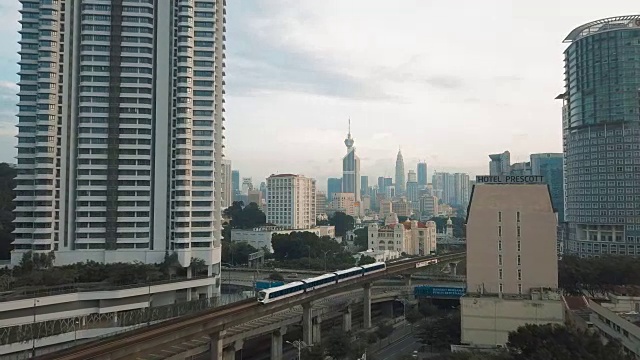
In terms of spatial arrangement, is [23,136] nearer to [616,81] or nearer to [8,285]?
[8,285]

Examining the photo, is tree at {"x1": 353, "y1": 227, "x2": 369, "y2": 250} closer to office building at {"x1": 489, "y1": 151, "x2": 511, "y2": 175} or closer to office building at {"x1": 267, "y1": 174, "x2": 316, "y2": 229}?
office building at {"x1": 267, "y1": 174, "x2": 316, "y2": 229}

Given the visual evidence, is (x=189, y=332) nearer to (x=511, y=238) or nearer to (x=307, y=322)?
(x=307, y=322)

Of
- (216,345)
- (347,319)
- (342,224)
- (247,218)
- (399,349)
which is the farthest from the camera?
(342,224)

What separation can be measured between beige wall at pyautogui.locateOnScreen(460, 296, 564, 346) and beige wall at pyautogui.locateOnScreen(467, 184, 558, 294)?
9.88ft

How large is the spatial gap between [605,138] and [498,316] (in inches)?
2216

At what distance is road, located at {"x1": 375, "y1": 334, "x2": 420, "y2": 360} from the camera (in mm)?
43062

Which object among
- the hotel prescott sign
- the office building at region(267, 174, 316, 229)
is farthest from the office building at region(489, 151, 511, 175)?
the hotel prescott sign

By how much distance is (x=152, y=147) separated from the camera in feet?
189

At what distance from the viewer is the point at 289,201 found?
143500mm

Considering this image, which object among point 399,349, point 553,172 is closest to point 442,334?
point 399,349

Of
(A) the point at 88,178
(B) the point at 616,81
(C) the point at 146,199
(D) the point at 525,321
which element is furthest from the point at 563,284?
(A) the point at 88,178

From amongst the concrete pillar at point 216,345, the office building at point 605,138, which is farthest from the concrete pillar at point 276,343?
the office building at point 605,138

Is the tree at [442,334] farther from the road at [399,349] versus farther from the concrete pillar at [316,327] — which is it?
the concrete pillar at [316,327]

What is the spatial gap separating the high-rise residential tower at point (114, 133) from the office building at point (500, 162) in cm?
11912
